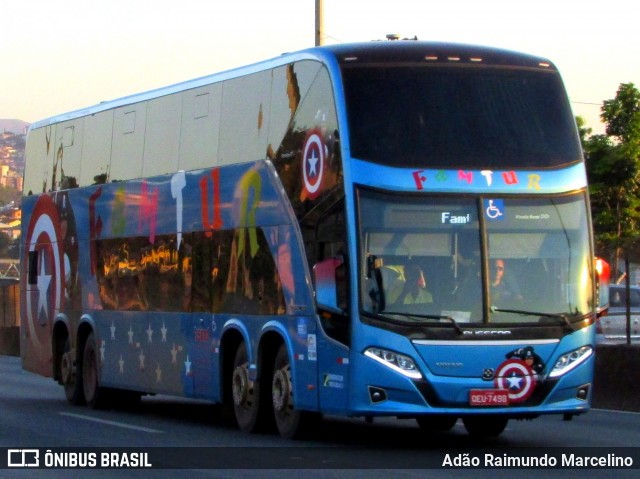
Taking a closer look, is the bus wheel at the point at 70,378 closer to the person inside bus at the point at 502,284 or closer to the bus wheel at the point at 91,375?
the bus wheel at the point at 91,375

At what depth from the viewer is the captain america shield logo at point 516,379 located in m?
14.0

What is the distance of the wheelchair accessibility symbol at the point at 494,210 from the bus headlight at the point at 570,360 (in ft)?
4.82

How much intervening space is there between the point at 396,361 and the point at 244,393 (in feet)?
10.8

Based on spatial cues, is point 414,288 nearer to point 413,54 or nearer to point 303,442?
point 303,442

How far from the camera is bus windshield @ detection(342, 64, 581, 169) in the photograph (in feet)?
47.0

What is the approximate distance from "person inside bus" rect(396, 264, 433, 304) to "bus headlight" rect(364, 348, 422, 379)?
0.50 metres

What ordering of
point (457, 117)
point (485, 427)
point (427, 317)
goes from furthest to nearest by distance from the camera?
point (485, 427)
point (457, 117)
point (427, 317)

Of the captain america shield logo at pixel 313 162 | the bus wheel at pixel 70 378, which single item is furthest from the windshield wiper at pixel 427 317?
the bus wheel at pixel 70 378

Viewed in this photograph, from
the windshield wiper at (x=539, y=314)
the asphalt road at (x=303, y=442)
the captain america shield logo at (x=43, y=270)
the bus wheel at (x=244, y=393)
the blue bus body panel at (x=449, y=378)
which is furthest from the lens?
the captain america shield logo at (x=43, y=270)

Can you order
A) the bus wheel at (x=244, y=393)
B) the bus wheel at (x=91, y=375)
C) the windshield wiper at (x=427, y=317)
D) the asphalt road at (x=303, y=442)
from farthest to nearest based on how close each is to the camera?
the bus wheel at (x=91, y=375) < the bus wheel at (x=244, y=393) < the windshield wiper at (x=427, y=317) < the asphalt road at (x=303, y=442)

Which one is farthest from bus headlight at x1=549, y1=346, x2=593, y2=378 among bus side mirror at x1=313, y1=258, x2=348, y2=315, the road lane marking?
the road lane marking

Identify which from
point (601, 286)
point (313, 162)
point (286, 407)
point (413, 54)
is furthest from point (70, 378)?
point (601, 286)

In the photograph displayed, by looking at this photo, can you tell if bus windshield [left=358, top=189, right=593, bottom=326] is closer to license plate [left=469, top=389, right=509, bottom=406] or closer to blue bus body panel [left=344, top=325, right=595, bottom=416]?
blue bus body panel [left=344, top=325, right=595, bottom=416]

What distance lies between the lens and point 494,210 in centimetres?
1435
